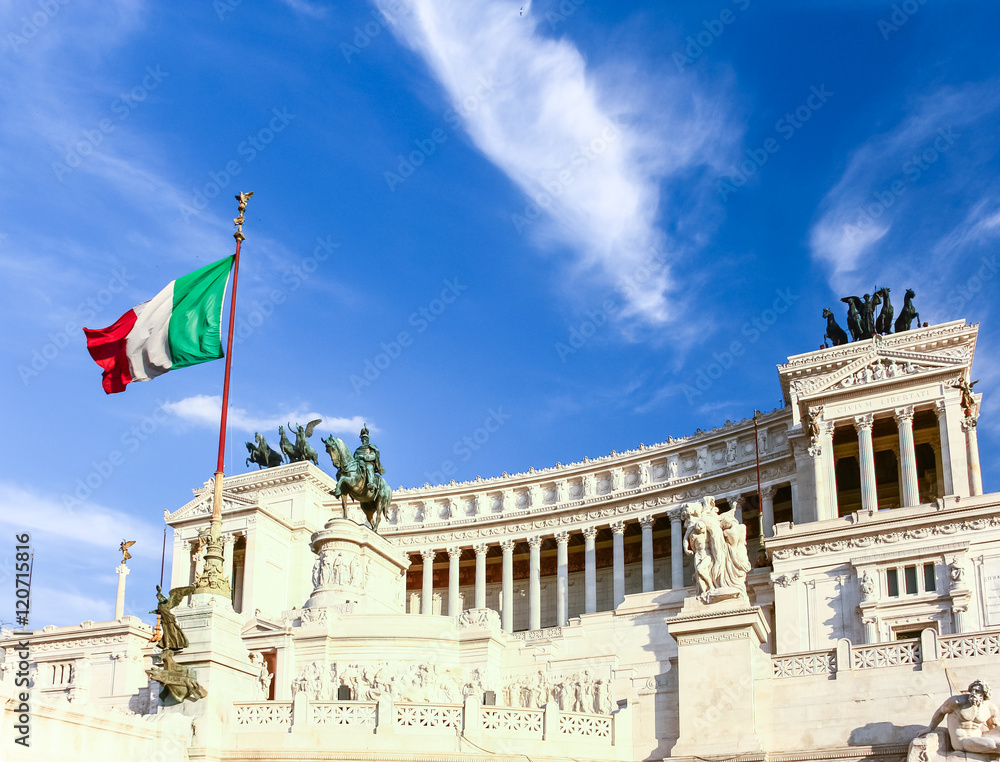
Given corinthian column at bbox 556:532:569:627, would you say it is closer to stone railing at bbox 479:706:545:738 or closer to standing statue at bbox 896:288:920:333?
standing statue at bbox 896:288:920:333

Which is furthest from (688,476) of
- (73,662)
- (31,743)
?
(31,743)

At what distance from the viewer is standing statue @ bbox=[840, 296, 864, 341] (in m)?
62.3

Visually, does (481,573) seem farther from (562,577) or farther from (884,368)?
(884,368)

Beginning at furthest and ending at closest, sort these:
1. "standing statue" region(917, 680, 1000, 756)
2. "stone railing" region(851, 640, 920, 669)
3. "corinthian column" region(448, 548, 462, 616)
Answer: "corinthian column" region(448, 548, 462, 616)
"stone railing" region(851, 640, 920, 669)
"standing statue" region(917, 680, 1000, 756)

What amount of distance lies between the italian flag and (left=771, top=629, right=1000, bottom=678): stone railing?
1598 centimetres

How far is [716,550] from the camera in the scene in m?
25.9

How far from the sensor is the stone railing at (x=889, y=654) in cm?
2278

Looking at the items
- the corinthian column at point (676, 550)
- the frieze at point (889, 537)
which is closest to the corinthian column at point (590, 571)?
the corinthian column at point (676, 550)

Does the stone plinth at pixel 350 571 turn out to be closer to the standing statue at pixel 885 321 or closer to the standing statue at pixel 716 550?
the standing statue at pixel 716 550

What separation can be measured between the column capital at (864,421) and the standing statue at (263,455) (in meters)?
40.0

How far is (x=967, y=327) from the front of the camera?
187 feet

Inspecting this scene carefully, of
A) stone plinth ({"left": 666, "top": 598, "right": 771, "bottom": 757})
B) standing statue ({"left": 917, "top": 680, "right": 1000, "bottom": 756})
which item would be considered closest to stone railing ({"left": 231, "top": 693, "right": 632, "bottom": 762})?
stone plinth ({"left": 666, "top": 598, "right": 771, "bottom": 757})

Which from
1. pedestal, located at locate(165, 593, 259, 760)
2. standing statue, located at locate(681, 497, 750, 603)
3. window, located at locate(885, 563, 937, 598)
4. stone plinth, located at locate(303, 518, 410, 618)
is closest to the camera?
pedestal, located at locate(165, 593, 259, 760)

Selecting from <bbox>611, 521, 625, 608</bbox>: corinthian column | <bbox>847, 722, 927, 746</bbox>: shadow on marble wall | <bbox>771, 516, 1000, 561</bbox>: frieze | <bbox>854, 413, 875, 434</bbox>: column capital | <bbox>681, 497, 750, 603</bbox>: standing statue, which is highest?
<bbox>854, 413, 875, 434</bbox>: column capital
